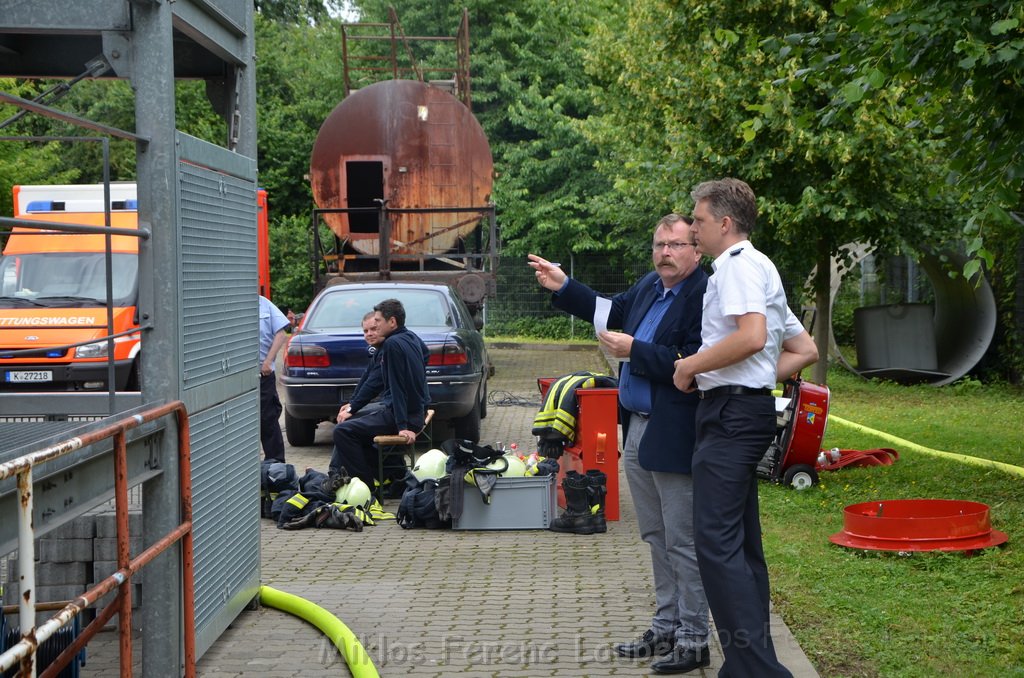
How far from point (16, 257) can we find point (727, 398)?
37.8ft

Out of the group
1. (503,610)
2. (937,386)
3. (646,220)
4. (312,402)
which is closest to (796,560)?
(503,610)

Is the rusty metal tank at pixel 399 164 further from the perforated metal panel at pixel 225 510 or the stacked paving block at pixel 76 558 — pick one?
the stacked paving block at pixel 76 558

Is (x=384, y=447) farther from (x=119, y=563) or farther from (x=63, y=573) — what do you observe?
(x=119, y=563)

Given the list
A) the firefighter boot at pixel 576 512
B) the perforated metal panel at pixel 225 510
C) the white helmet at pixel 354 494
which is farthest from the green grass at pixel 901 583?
the white helmet at pixel 354 494

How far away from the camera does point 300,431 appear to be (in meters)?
13.7

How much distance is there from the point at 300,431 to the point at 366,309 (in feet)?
5.11

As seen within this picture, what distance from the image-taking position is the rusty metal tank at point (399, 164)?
19.1m

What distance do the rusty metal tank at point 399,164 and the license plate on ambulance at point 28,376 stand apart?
7.01 m

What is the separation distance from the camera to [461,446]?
902 cm

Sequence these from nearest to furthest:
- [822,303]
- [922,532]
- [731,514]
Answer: [731,514], [922,532], [822,303]

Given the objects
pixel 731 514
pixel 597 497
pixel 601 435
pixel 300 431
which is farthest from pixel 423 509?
pixel 300 431

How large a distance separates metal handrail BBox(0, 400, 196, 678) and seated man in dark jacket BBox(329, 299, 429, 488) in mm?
4564

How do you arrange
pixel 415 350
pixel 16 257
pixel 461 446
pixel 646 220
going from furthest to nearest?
pixel 646 220 < pixel 16 257 < pixel 415 350 < pixel 461 446

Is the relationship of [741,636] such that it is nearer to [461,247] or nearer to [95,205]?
[95,205]
